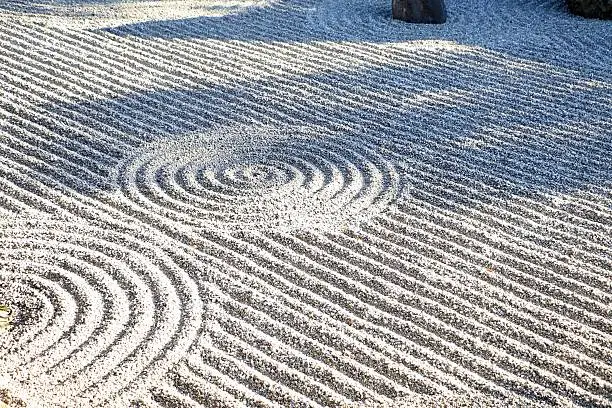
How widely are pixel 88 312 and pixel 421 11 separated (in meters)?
2.79

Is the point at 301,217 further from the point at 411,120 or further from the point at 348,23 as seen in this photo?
the point at 348,23

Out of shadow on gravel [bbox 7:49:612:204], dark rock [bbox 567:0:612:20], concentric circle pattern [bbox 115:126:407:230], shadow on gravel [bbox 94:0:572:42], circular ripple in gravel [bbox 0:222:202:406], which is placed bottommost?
circular ripple in gravel [bbox 0:222:202:406]

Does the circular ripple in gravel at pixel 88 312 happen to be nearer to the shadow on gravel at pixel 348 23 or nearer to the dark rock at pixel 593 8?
the shadow on gravel at pixel 348 23

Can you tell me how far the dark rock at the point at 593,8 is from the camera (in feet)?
14.7

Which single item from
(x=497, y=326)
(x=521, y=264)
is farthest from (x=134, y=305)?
(x=521, y=264)

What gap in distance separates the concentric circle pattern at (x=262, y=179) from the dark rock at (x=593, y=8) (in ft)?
6.90

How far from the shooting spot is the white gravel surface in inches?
73.8

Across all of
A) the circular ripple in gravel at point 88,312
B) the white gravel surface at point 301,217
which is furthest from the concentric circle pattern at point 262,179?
the circular ripple in gravel at point 88,312

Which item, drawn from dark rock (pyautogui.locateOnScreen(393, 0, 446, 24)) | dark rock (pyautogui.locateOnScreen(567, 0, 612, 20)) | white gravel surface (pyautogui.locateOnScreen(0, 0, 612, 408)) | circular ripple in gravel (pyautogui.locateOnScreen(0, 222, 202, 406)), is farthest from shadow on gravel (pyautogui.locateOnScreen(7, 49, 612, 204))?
dark rock (pyautogui.locateOnScreen(567, 0, 612, 20))

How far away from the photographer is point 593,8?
4.52 m

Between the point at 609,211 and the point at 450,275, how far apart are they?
619 millimetres

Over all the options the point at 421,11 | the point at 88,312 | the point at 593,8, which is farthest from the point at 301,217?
the point at 593,8

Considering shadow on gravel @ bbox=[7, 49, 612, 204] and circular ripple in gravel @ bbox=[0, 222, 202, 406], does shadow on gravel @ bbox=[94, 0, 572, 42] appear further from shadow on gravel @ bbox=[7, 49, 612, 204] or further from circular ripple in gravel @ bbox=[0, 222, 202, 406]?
circular ripple in gravel @ bbox=[0, 222, 202, 406]

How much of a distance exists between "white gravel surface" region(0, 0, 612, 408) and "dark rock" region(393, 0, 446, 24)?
26 cm
